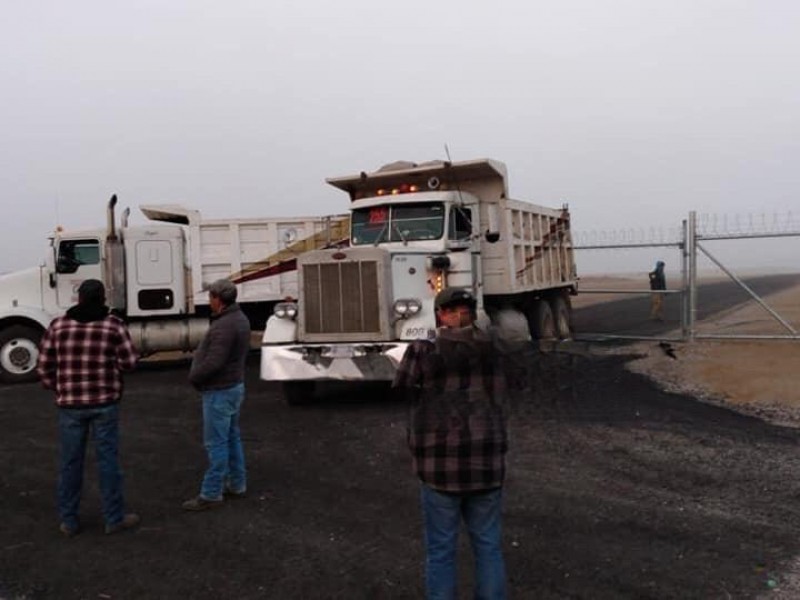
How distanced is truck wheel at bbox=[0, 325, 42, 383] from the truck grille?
677cm

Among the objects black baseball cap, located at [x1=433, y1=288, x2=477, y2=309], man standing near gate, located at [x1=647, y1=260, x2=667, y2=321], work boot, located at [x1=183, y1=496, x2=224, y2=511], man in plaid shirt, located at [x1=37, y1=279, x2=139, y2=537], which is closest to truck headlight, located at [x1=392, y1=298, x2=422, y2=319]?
work boot, located at [x1=183, y1=496, x2=224, y2=511]

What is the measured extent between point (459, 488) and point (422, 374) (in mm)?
541

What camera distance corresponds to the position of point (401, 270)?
9.95 m

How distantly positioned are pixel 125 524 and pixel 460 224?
23.3 ft

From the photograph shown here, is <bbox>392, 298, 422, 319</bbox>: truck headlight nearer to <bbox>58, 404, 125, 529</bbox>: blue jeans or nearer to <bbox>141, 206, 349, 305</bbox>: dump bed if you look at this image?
<bbox>58, 404, 125, 529</bbox>: blue jeans

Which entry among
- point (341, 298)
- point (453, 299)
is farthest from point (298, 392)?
point (453, 299)

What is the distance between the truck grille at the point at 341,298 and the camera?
31.1 feet

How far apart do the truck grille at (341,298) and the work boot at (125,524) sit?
4.33 m

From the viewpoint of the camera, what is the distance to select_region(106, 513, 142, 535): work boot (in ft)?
17.6

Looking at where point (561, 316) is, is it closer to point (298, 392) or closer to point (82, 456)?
point (298, 392)

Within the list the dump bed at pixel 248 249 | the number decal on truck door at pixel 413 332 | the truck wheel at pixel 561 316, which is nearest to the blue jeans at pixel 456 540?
the number decal on truck door at pixel 413 332

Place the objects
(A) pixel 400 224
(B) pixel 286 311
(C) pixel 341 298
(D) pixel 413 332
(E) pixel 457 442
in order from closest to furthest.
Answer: (E) pixel 457 442 → (D) pixel 413 332 → (C) pixel 341 298 → (B) pixel 286 311 → (A) pixel 400 224

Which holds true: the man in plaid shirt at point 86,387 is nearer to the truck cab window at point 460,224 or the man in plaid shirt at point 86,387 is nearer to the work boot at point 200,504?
the work boot at point 200,504

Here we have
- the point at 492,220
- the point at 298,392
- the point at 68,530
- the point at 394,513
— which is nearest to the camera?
the point at 68,530
